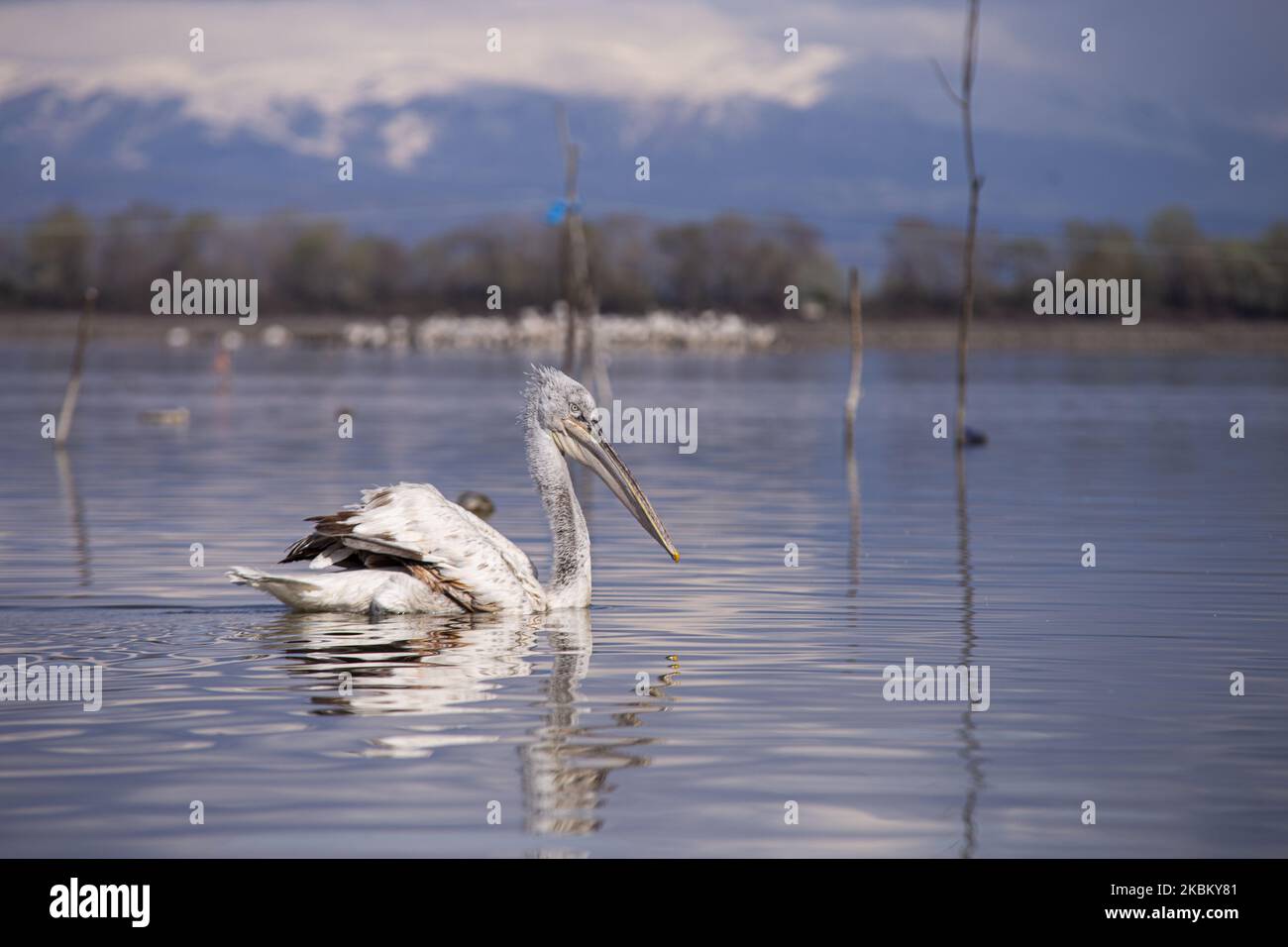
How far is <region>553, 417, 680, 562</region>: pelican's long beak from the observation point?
1423 centimetres

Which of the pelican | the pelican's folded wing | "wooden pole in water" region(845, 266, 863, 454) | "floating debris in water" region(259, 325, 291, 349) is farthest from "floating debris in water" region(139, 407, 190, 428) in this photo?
"floating debris in water" region(259, 325, 291, 349)

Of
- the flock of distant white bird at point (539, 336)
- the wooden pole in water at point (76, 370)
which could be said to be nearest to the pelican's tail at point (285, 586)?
the wooden pole in water at point (76, 370)

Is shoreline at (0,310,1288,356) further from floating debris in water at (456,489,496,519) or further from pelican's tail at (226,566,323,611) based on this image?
pelican's tail at (226,566,323,611)

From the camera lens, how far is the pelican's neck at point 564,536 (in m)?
14.0

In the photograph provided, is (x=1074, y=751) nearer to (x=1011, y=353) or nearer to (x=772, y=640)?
(x=772, y=640)

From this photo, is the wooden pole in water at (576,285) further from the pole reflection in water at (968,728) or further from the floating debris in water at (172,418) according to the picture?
the pole reflection in water at (968,728)

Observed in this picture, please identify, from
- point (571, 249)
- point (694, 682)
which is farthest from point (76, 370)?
point (694, 682)

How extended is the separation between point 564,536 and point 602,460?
64 centimetres

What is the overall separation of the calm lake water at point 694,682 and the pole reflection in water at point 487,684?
3 centimetres

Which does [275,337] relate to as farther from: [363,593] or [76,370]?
[363,593]

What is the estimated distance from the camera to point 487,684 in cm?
1110

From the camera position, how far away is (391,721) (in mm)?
10000
